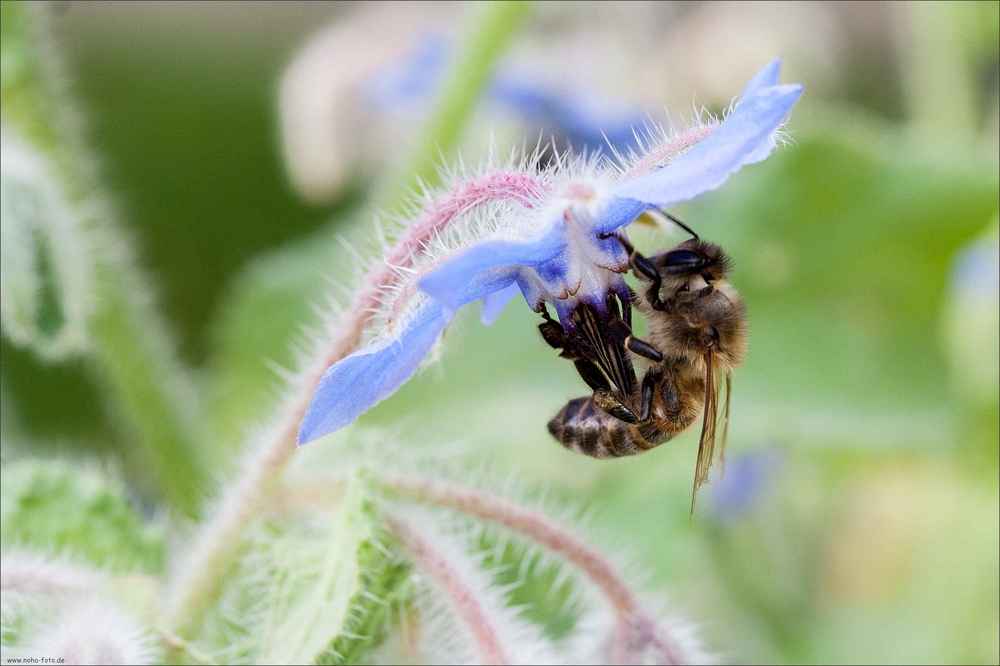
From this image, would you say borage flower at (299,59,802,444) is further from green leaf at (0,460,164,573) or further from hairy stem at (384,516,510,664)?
green leaf at (0,460,164,573)

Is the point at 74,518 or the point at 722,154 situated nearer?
the point at 722,154

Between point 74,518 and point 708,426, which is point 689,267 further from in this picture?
point 74,518

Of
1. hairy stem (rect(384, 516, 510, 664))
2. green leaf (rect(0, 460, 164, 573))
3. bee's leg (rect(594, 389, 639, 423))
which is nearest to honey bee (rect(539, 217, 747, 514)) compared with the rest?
bee's leg (rect(594, 389, 639, 423))

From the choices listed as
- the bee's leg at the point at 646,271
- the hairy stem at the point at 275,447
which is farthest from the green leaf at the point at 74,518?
the bee's leg at the point at 646,271

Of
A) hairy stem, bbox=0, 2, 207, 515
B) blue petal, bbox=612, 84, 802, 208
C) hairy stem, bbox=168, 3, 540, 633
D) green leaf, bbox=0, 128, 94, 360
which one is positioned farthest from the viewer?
hairy stem, bbox=0, 2, 207, 515

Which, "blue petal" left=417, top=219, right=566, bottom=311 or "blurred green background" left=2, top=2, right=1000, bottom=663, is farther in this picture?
"blurred green background" left=2, top=2, right=1000, bottom=663

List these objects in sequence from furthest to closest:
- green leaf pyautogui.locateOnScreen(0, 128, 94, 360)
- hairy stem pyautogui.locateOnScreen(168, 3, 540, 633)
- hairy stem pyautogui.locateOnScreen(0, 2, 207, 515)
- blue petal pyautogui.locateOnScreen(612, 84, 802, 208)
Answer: hairy stem pyautogui.locateOnScreen(0, 2, 207, 515)
green leaf pyautogui.locateOnScreen(0, 128, 94, 360)
hairy stem pyautogui.locateOnScreen(168, 3, 540, 633)
blue petal pyautogui.locateOnScreen(612, 84, 802, 208)

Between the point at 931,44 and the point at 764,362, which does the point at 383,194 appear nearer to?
the point at 764,362

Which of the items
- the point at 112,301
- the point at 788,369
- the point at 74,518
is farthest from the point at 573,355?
the point at 788,369
